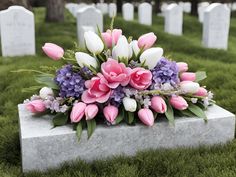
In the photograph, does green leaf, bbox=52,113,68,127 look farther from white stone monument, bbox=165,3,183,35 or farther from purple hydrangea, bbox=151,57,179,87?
white stone monument, bbox=165,3,183,35

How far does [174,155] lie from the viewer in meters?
2.90

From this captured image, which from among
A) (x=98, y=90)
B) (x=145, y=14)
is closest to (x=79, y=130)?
(x=98, y=90)

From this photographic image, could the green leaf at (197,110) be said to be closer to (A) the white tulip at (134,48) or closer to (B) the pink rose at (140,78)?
(B) the pink rose at (140,78)

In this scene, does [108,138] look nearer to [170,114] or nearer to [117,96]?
[117,96]

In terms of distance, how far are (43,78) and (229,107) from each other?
215cm

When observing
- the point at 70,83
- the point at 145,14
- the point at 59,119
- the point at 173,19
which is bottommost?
the point at 145,14

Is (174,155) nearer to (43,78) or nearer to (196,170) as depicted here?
(196,170)

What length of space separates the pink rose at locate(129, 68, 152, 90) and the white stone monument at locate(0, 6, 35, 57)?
614 cm

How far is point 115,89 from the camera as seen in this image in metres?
2.93

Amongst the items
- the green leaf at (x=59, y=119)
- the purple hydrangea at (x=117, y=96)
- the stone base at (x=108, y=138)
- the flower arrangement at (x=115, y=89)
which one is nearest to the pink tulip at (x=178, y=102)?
the flower arrangement at (x=115, y=89)

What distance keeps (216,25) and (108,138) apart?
7.68 meters

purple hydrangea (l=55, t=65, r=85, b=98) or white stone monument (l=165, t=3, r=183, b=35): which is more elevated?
purple hydrangea (l=55, t=65, r=85, b=98)

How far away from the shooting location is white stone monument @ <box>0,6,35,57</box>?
8477mm

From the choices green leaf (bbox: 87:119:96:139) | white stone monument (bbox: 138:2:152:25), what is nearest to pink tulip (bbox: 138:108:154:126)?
green leaf (bbox: 87:119:96:139)
